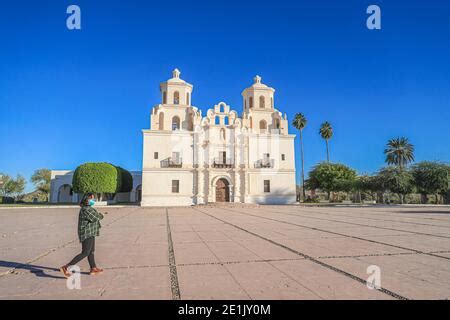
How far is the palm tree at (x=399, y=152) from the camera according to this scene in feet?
164

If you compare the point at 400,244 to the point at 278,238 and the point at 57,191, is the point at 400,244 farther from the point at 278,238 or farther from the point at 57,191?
the point at 57,191

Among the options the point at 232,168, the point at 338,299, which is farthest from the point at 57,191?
the point at 338,299

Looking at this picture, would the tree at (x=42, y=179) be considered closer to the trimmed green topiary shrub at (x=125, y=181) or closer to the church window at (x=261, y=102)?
the trimmed green topiary shrub at (x=125, y=181)

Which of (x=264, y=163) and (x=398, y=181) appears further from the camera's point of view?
(x=264, y=163)

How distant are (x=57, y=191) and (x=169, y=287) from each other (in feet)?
169

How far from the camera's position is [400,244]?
23.1ft

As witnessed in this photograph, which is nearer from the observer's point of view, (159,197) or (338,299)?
(338,299)

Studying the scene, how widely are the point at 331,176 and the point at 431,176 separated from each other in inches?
564

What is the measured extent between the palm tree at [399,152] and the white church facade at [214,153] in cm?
2563

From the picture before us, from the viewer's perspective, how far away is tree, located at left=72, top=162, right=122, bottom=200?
3170 centimetres

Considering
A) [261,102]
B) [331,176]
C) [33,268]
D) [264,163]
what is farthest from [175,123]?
[33,268]

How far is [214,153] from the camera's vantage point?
115 ft

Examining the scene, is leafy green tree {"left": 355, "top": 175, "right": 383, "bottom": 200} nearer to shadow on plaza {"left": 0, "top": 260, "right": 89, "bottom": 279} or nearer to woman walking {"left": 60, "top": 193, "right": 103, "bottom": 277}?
woman walking {"left": 60, "top": 193, "right": 103, "bottom": 277}

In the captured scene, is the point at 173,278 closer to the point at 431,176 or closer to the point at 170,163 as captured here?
the point at 170,163
